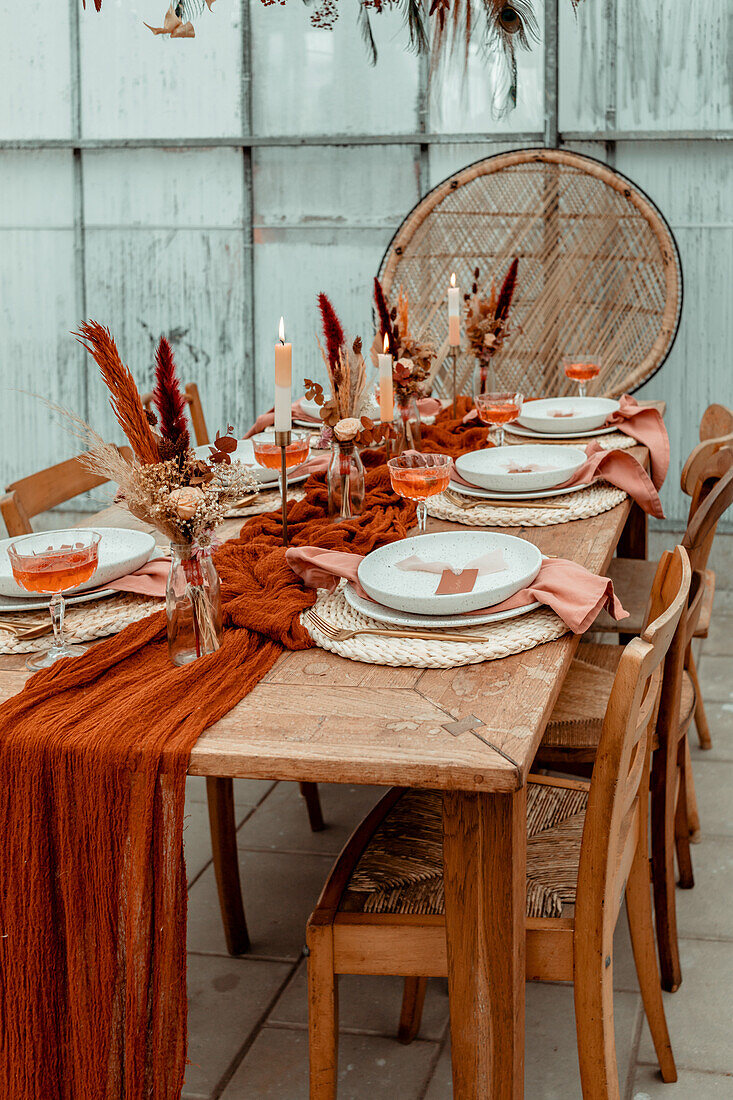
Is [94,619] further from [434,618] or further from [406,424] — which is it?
[406,424]

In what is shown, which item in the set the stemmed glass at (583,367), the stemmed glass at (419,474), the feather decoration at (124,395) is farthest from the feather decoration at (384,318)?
the feather decoration at (124,395)

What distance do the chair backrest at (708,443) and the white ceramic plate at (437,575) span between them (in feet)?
1.87

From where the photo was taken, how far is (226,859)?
210cm

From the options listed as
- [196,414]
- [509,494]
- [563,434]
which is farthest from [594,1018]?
[196,414]

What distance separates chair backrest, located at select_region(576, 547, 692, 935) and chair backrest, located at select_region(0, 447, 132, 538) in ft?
3.43

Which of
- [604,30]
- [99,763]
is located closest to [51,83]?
[604,30]

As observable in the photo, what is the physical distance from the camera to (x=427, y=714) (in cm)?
129

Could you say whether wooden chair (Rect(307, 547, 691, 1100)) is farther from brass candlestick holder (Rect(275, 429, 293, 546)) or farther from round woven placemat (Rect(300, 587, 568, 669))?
brass candlestick holder (Rect(275, 429, 293, 546))

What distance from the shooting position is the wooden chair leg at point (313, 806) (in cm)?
251

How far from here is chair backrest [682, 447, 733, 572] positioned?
1881mm

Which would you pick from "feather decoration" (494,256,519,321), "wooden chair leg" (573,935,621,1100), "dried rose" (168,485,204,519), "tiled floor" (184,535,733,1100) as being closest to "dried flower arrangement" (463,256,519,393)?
"feather decoration" (494,256,519,321)

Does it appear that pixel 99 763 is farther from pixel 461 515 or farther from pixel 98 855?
pixel 461 515

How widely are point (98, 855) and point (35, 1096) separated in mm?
332

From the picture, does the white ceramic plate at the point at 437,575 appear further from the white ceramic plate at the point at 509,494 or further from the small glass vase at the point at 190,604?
the white ceramic plate at the point at 509,494
